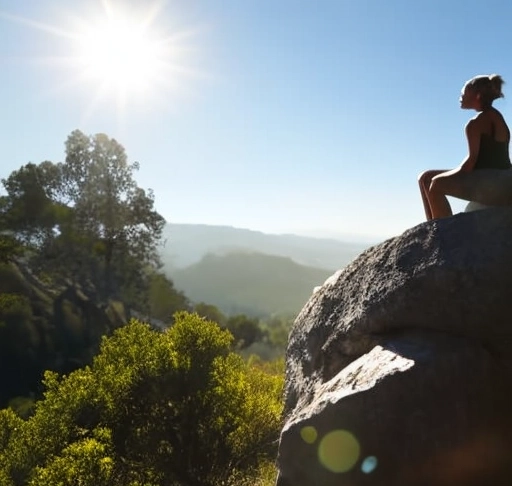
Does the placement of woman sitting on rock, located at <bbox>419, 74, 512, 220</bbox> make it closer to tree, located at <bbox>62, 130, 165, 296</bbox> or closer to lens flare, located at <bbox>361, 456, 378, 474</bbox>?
lens flare, located at <bbox>361, 456, 378, 474</bbox>

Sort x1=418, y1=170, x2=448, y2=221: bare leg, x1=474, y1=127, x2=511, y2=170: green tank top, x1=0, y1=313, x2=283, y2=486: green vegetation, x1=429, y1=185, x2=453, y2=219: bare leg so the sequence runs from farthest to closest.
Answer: x1=0, y1=313, x2=283, y2=486: green vegetation < x1=418, y1=170, x2=448, y2=221: bare leg < x1=429, y1=185, x2=453, y2=219: bare leg < x1=474, y1=127, x2=511, y2=170: green tank top

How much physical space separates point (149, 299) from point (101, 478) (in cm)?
6062

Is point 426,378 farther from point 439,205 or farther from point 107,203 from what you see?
point 107,203

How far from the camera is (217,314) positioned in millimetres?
81000

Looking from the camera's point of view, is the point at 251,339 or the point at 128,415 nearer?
the point at 128,415

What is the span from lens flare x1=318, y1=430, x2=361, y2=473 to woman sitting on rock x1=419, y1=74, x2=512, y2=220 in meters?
4.24

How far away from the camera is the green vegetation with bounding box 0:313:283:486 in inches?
620

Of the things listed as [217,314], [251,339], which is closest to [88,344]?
[217,314]

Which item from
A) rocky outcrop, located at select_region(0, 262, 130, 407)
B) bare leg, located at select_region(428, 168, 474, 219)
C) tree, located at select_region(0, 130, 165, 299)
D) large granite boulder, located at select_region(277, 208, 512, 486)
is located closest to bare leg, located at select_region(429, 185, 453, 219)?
bare leg, located at select_region(428, 168, 474, 219)

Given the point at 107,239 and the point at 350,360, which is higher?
the point at 107,239

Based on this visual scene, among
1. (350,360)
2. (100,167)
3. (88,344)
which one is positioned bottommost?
(350,360)

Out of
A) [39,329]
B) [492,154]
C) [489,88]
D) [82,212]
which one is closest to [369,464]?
[492,154]

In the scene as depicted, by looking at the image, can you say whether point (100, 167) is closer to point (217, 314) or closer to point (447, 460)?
point (217, 314)

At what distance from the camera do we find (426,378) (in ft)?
23.1
